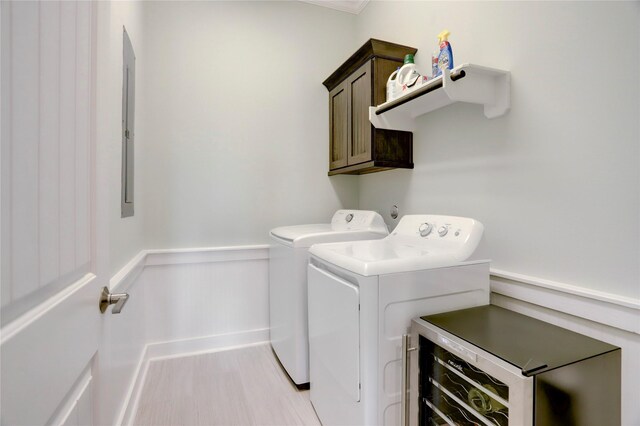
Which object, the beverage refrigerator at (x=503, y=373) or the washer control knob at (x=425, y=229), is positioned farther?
the washer control knob at (x=425, y=229)

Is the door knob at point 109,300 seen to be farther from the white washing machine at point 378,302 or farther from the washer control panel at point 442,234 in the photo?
the washer control panel at point 442,234

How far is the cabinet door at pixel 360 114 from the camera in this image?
2004mm

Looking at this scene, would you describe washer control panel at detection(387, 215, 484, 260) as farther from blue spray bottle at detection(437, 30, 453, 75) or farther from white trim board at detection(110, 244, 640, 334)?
blue spray bottle at detection(437, 30, 453, 75)

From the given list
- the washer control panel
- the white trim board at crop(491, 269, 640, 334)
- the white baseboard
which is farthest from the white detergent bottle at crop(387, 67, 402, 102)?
the white baseboard

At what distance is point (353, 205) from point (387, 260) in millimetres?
1610

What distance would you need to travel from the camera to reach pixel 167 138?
7.35ft

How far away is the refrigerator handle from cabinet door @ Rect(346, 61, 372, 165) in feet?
3.90

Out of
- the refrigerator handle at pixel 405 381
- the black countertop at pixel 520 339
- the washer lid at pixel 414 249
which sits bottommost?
the refrigerator handle at pixel 405 381

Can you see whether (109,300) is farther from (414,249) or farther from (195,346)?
(195,346)

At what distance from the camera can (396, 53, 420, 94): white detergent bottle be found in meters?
1.67

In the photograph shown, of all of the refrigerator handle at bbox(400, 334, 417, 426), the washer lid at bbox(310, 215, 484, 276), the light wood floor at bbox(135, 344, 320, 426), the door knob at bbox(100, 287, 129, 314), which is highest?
the washer lid at bbox(310, 215, 484, 276)

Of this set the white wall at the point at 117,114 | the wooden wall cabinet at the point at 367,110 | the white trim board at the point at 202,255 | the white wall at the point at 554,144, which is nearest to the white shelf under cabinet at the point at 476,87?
the white wall at the point at 554,144

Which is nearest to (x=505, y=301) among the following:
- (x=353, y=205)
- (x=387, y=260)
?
(x=387, y=260)

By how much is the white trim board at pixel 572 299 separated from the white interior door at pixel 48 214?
4.84 feet
